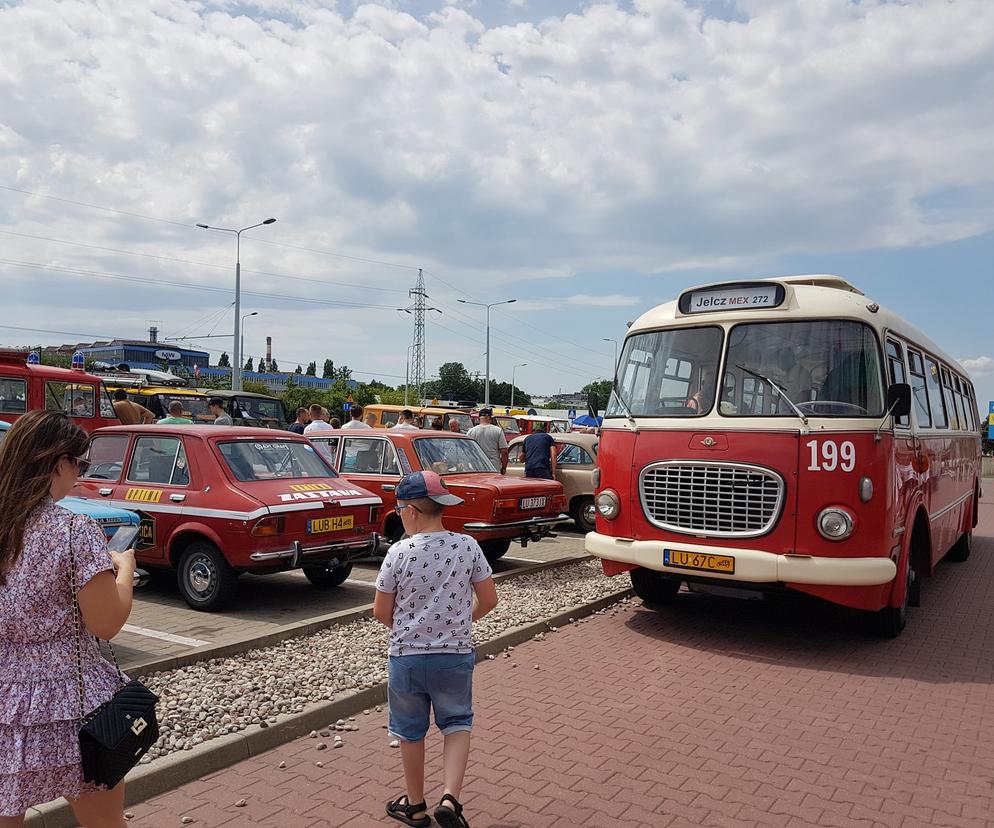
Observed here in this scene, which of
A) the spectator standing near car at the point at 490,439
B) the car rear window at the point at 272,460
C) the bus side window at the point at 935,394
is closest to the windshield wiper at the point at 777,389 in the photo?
the bus side window at the point at 935,394

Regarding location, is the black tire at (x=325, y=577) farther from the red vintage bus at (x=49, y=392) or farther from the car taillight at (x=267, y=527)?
the red vintage bus at (x=49, y=392)

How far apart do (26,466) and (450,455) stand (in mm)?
8848

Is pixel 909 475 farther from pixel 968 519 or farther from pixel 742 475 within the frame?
pixel 968 519

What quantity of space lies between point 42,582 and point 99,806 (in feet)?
2.82

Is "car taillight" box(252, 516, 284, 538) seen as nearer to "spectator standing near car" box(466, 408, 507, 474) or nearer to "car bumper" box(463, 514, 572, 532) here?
"car bumper" box(463, 514, 572, 532)

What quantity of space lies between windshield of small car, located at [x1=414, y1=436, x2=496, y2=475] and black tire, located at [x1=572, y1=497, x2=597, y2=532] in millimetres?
3604

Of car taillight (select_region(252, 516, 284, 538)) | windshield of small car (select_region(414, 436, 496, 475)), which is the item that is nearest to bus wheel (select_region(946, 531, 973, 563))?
windshield of small car (select_region(414, 436, 496, 475))

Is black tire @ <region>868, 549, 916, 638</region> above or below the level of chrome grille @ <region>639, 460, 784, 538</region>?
below

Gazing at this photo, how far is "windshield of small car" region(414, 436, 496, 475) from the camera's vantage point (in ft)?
36.9

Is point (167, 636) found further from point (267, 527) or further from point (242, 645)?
point (267, 527)

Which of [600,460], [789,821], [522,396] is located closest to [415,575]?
[789,821]

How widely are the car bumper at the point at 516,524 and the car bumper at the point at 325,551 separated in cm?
163

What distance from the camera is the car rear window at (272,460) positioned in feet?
28.7

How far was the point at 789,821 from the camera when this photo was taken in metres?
4.16
